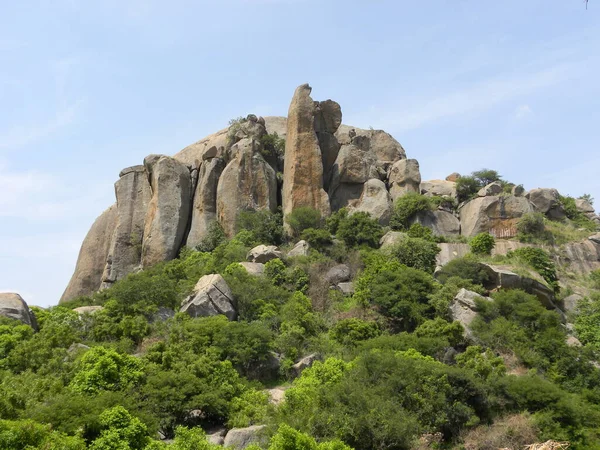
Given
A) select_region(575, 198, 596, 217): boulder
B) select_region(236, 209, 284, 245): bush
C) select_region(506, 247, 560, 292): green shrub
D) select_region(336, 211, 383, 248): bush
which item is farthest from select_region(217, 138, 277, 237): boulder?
select_region(575, 198, 596, 217): boulder

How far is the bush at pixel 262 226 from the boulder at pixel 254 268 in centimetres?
443

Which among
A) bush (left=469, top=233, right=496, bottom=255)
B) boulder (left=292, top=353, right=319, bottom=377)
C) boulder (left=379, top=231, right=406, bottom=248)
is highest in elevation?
boulder (left=379, top=231, right=406, bottom=248)

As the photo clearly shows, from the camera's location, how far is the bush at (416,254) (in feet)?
128

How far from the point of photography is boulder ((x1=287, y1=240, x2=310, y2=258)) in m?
40.5

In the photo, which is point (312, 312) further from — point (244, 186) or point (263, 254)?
point (244, 186)

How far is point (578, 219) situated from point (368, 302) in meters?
22.8

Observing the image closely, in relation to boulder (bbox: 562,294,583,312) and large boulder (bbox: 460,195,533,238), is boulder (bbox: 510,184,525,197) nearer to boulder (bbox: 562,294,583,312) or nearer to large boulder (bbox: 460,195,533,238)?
large boulder (bbox: 460,195,533,238)

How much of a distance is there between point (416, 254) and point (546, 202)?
14629mm

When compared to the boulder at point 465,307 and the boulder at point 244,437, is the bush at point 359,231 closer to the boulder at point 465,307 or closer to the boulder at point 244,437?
the boulder at point 465,307

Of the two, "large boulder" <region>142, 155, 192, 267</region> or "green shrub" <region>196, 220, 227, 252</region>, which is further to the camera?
"large boulder" <region>142, 155, 192, 267</region>

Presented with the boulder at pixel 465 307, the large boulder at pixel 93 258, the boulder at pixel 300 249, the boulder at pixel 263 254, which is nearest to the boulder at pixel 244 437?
the boulder at pixel 465 307

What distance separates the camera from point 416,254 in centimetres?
3931

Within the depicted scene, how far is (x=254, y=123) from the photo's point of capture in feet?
162

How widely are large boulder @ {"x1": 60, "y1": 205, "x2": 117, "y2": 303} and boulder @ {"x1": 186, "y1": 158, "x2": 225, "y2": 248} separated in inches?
274
